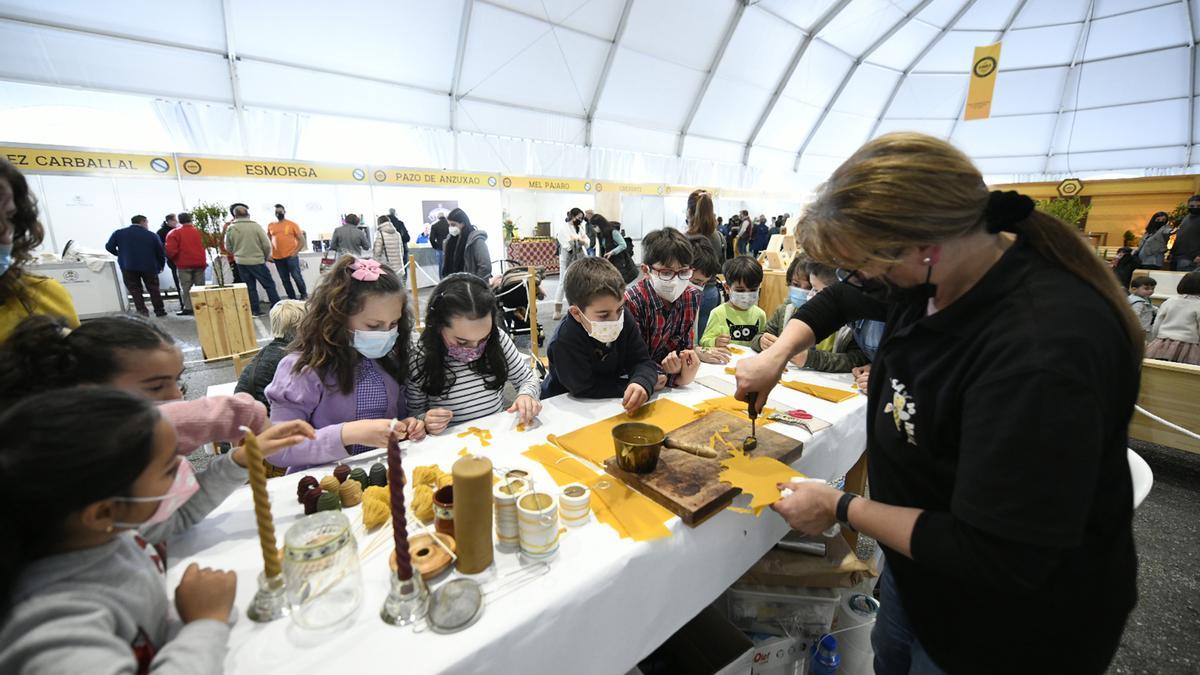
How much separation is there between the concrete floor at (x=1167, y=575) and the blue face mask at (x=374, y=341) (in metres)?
0.90

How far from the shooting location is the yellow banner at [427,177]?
883 cm

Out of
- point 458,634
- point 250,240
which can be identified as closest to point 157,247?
point 250,240

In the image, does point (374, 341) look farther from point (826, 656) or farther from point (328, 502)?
point (826, 656)

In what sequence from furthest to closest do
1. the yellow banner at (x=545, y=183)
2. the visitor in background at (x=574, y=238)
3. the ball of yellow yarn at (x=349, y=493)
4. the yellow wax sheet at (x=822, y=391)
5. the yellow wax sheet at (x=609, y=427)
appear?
the yellow banner at (x=545, y=183)
the visitor in background at (x=574, y=238)
the yellow wax sheet at (x=822, y=391)
the yellow wax sheet at (x=609, y=427)
the ball of yellow yarn at (x=349, y=493)

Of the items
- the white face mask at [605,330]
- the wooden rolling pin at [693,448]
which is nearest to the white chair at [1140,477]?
the wooden rolling pin at [693,448]

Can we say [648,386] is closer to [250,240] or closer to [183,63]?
[250,240]

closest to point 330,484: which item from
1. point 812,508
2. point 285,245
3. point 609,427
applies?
point 609,427

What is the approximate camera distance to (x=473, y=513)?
37.3 inches

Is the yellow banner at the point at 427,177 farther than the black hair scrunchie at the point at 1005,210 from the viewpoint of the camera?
Yes

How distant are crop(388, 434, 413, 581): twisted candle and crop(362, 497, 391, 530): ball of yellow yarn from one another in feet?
0.96

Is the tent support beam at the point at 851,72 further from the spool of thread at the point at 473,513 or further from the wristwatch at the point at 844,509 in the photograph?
the spool of thread at the point at 473,513

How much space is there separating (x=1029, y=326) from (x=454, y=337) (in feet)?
5.80

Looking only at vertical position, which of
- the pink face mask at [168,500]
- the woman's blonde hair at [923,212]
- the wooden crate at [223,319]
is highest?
the woman's blonde hair at [923,212]

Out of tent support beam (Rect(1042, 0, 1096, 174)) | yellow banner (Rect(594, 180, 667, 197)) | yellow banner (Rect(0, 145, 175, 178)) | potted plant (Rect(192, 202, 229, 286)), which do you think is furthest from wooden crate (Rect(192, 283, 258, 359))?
tent support beam (Rect(1042, 0, 1096, 174))
